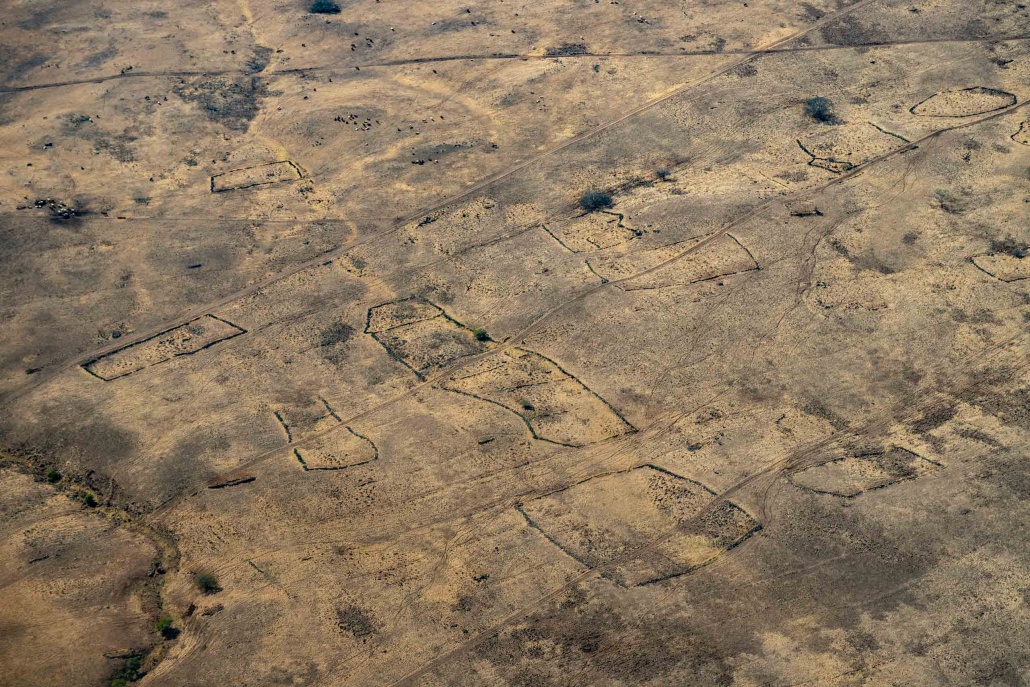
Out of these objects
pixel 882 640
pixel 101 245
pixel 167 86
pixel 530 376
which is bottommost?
pixel 882 640

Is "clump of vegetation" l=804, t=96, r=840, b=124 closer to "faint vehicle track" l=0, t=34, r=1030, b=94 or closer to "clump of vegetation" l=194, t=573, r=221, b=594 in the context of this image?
"faint vehicle track" l=0, t=34, r=1030, b=94

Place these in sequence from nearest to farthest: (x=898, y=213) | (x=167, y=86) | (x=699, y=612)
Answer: (x=699, y=612) < (x=898, y=213) < (x=167, y=86)

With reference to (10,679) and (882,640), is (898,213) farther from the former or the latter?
(10,679)

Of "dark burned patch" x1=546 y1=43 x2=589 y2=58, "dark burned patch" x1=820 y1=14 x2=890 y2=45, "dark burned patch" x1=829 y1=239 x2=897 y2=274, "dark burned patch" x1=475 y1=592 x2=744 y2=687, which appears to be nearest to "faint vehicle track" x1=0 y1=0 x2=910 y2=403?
"dark burned patch" x1=820 y1=14 x2=890 y2=45

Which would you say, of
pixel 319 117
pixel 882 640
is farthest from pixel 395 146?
pixel 882 640

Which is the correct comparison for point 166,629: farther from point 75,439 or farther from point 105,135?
point 105,135

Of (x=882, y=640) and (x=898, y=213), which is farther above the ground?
(x=898, y=213)

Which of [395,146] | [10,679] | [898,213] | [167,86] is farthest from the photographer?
[167,86]
